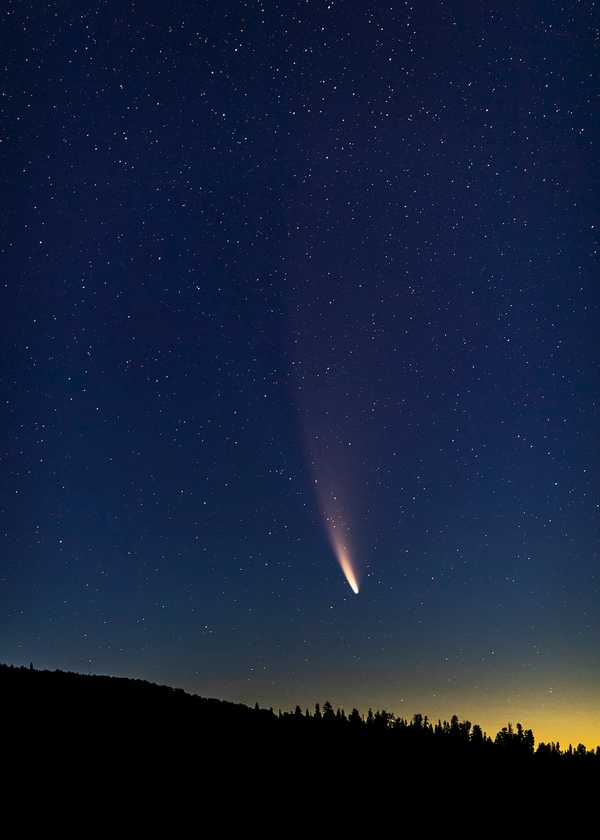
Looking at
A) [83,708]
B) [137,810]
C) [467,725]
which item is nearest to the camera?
[137,810]

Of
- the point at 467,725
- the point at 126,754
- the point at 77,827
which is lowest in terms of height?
the point at 77,827

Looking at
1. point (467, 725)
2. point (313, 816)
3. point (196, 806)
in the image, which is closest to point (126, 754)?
point (196, 806)

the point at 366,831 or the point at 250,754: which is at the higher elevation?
the point at 250,754

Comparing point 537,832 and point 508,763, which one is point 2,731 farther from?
point 508,763
